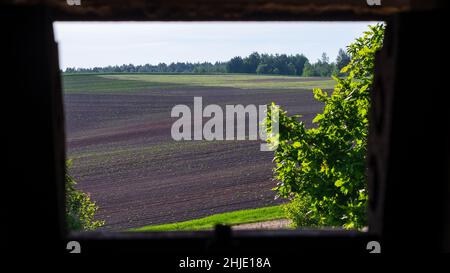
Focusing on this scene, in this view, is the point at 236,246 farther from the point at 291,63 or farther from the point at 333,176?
the point at 291,63

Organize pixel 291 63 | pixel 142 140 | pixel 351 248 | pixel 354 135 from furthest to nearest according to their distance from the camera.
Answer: pixel 291 63 < pixel 142 140 < pixel 354 135 < pixel 351 248

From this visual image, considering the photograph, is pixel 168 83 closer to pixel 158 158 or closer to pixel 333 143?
pixel 158 158

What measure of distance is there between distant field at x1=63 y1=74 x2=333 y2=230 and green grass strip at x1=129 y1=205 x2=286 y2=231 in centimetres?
103

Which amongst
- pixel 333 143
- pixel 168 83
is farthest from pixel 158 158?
pixel 168 83

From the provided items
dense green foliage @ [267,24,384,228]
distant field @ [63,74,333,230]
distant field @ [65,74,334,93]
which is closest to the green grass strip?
distant field @ [63,74,333,230]

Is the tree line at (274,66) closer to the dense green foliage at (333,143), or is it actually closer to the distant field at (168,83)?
the distant field at (168,83)

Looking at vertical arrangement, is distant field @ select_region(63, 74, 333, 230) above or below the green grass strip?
above

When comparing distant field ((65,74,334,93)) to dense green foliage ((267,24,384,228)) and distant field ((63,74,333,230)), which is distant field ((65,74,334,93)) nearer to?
distant field ((63,74,333,230))

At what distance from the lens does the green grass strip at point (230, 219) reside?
2986cm

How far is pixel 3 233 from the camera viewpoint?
272 centimetres

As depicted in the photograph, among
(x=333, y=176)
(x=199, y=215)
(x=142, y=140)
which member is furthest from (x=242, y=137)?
(x=333, y=176)

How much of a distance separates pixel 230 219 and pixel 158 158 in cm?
1616

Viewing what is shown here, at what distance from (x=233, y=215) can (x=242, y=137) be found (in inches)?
834

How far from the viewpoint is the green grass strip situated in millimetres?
29859
